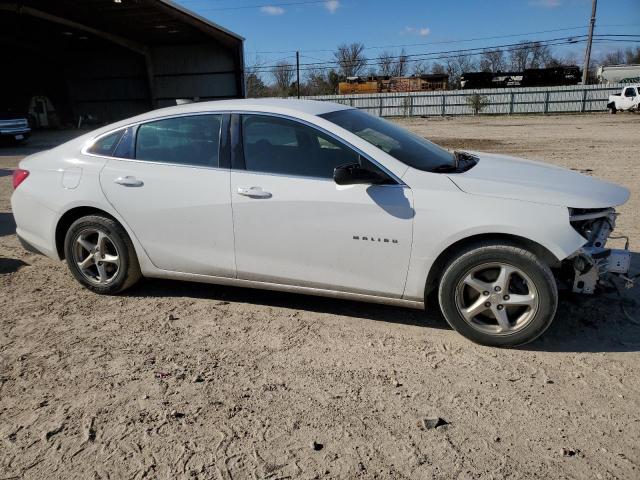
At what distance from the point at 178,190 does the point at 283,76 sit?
2312 inches

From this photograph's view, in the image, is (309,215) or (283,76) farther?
(283,76)

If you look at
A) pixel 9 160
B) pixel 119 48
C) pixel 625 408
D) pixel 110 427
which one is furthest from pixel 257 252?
pixel 119 48

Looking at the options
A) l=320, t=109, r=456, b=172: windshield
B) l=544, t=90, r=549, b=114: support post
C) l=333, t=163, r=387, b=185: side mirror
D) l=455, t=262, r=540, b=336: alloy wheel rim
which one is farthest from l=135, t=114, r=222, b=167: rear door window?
l=544, t=90, r=549, b=114: support post

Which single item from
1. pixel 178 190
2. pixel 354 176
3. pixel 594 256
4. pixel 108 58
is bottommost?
pixel 594 256

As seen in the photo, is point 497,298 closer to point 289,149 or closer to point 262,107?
point 289,149

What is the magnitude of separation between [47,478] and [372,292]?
224 cm

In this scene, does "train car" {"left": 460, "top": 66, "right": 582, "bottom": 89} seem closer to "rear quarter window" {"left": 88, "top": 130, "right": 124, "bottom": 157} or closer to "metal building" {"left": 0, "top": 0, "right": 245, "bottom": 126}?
"metal building" {"left": 0, "top": 0, "right": 245, "bottom": 126}

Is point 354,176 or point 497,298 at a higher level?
point 354,176

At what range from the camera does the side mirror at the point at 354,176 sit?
356 centimetres

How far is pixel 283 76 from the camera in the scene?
5984 centimetres

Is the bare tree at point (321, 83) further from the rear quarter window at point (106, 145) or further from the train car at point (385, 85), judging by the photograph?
the rear quarter window at point (106, 145)

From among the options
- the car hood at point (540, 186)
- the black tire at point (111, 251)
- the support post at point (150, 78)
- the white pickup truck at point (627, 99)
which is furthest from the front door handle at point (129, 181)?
the white pickup truck at point (627, 99)

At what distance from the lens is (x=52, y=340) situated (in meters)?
3.86

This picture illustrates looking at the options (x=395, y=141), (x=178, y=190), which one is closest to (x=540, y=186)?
(x=395, y=141)
